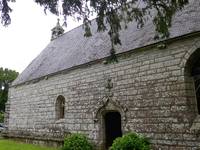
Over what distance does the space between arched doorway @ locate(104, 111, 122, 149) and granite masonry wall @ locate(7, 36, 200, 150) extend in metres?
0.31

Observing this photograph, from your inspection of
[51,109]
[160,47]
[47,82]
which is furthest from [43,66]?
[160,47]

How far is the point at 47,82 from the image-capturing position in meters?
16.5

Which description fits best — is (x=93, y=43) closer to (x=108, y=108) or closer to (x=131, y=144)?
(x=108, y=108)

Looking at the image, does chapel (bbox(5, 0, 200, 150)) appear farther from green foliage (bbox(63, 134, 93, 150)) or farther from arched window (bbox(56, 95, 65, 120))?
green foliage (bbox(63, 134, 93, 150))

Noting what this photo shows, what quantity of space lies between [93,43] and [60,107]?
3.91 m

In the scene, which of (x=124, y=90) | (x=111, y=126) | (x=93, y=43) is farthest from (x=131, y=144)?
(x=93, y=43)

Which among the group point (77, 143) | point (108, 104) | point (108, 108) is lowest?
point (77, 143)

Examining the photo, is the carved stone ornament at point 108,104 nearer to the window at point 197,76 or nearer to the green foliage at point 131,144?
the green foliage at point 131,144

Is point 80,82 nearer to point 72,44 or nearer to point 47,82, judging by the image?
point 47,82

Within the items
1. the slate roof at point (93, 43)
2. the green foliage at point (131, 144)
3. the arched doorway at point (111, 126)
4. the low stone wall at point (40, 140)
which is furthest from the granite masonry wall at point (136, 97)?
the green foliage at point (131, 144)

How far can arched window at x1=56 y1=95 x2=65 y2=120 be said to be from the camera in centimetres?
1525

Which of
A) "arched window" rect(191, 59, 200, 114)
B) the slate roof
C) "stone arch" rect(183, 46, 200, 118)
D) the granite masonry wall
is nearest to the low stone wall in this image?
the granite masonry wall

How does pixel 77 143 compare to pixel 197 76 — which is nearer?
pixel 197 76

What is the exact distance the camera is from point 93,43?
15.1m
